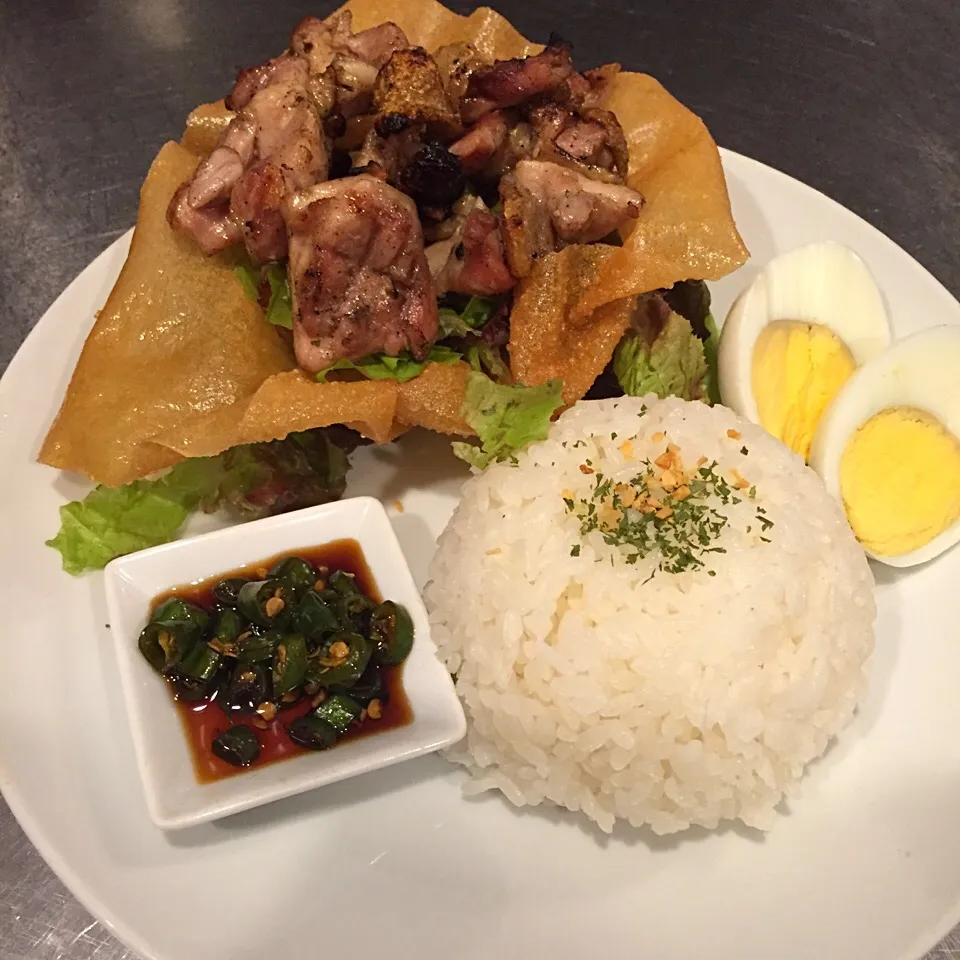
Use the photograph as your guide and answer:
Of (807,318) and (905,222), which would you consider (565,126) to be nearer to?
(807,318)

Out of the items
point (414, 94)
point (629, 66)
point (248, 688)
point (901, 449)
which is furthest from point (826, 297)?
point (629, 66)

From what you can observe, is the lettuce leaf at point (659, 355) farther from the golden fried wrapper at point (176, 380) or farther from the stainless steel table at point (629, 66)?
the stainless steel table at point (629, 66)

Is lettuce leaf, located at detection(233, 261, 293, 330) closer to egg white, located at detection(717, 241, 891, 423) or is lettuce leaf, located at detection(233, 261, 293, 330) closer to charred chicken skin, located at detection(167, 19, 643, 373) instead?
charred chicken skin, located at detection(167, 19, 643, 373)

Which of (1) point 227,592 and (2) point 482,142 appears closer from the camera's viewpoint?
(1) point 227,592

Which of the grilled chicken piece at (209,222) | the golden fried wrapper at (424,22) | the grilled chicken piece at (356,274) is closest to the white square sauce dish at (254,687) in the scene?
the grilled chicken piece at (356,274)

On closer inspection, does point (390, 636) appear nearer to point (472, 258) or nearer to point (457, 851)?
point (457, 851)

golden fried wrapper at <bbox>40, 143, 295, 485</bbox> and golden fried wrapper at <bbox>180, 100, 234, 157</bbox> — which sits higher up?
golden fried wrapper at <bbox>180, 100, 234, 157</bbox>

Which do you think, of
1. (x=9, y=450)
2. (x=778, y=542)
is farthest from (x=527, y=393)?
(x=9, y=450)

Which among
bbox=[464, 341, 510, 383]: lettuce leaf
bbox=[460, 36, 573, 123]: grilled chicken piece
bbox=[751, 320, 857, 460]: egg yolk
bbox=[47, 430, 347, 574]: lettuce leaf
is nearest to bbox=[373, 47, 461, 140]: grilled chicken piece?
bbox=[460, 36, 573, 123]: grilled chicken piece
